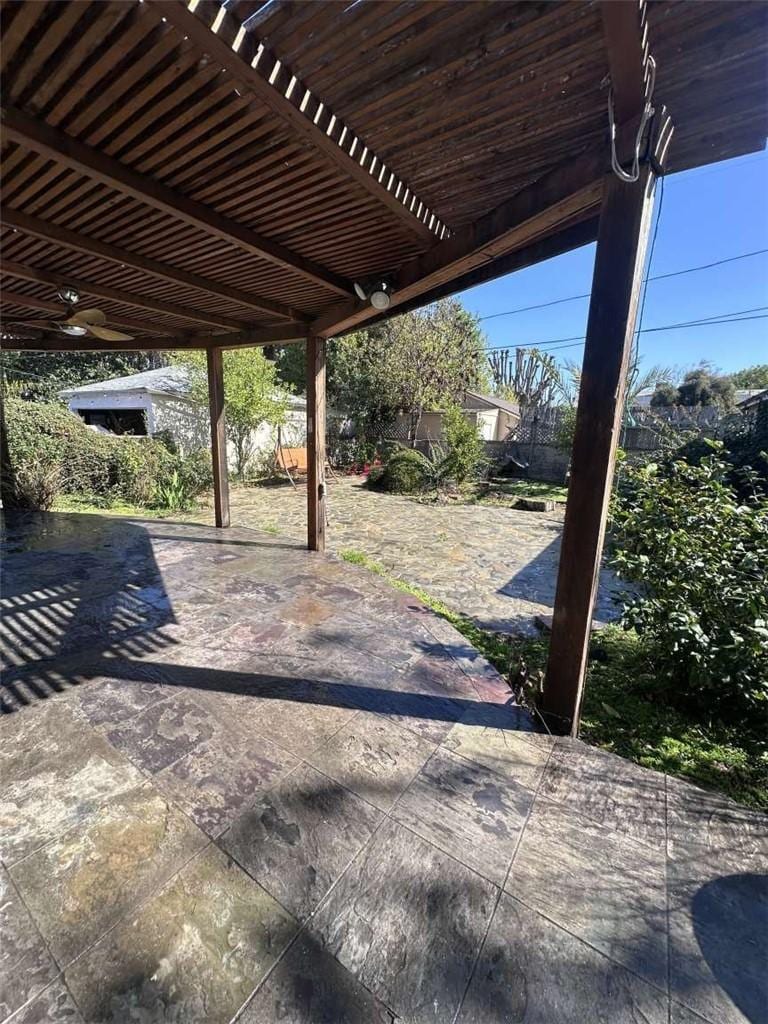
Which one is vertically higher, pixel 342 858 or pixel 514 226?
pixel 514 226

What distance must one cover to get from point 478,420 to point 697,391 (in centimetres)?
1029

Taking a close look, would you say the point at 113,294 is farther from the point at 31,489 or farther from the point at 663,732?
the point at 663,732

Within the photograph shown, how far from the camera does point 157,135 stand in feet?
5.93

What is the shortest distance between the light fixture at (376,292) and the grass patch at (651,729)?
9.32 feet

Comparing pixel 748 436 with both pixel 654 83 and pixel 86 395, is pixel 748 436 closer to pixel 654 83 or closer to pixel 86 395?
pixel 654 83

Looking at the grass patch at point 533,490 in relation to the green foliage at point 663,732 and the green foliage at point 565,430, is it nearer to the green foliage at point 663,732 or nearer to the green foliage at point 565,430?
the green foliage at point 565,430

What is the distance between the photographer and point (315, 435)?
195 inches

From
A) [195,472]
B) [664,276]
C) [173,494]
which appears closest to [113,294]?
[173,494]

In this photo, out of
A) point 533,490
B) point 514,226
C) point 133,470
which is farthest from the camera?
point 533,490

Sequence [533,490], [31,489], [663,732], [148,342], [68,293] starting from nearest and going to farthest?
[663,732] < [68,293] < [148,342] < [31,489] < [533,490]

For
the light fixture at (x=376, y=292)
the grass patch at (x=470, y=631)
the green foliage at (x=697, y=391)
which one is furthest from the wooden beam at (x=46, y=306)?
the green foliage at (x=697, y=391)

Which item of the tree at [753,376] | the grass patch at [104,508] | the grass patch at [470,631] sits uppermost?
the tree at [753,376]

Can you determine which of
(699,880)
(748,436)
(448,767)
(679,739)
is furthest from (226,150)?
(748,436)

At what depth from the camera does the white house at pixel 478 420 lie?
49.6 feet
